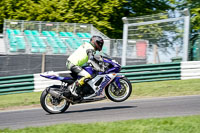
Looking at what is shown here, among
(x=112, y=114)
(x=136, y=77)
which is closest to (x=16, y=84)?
(x=136, y=77)

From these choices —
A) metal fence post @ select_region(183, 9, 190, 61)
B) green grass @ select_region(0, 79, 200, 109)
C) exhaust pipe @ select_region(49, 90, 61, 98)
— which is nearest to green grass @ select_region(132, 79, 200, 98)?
green grass @ select_region(0, 79, 200, 109)

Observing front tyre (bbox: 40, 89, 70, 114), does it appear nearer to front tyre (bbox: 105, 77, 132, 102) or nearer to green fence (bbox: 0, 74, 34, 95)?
front tyre (bbox: 105, 77, 132, 102)

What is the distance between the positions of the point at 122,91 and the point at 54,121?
6.45 feet

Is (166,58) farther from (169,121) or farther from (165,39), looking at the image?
(169,121)

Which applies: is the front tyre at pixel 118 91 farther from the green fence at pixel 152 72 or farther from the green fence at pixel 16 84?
the green fence at pixel 16 84

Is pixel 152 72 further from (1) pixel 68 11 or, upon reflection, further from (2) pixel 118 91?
(1) pixel 68 11

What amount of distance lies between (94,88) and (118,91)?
603 millimetres

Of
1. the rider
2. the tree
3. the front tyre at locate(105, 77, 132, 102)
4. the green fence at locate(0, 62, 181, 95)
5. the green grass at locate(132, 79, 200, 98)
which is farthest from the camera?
the tree

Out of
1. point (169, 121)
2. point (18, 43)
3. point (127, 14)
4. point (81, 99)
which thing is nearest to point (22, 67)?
point (18, 43)

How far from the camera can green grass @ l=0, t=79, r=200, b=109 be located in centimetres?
1126

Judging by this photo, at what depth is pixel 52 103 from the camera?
861 cm

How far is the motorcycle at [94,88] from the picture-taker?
8.52 meters

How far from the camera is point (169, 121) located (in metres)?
6.36

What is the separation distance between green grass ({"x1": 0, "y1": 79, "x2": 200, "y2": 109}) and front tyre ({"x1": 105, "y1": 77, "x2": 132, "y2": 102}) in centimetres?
264
